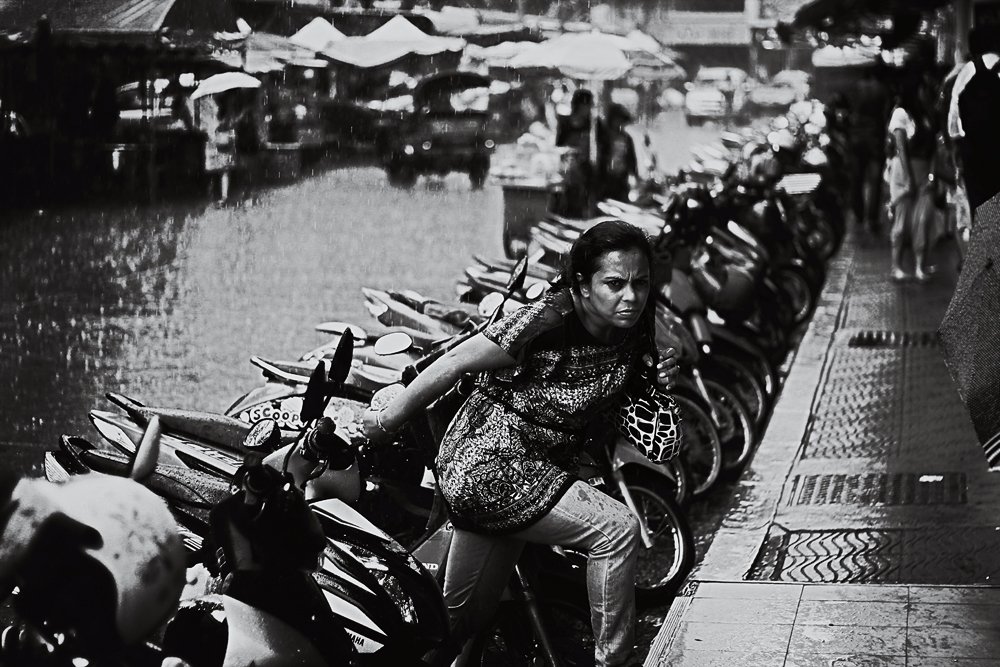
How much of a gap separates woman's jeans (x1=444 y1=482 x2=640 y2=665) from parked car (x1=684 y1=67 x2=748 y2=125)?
30.3m

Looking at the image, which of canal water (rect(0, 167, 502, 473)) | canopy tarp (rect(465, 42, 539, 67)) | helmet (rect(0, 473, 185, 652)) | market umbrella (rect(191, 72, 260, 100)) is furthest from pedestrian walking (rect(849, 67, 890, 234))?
helmet (rect(0, 473, 185, 652))

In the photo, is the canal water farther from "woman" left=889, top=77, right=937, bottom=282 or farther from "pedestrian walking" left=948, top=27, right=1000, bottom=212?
"woman" left=889, top=77, right=937, bottom=282

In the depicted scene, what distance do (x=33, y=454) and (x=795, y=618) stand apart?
9.60ft

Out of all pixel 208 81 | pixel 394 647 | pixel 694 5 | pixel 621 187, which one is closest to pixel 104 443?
pixel 208 81

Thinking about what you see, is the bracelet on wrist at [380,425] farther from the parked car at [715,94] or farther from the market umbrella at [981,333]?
the parked car at [715,94]

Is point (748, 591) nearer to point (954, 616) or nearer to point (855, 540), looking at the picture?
point (954, 616)

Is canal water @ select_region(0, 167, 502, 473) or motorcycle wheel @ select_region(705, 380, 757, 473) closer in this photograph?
canal water @ select_region(0, 167, 502, 473)

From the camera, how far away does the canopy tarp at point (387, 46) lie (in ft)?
27.2

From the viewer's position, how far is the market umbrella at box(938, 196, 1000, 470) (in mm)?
4750

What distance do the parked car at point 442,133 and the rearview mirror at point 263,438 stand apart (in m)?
4.29

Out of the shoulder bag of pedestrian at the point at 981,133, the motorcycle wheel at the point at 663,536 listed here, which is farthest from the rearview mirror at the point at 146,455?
the shoulder bag of pedestrian at the point at 981,133

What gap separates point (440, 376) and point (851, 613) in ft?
7.89

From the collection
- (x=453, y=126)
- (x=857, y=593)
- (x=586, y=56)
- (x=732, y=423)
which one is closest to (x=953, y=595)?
(x=857, y=593)

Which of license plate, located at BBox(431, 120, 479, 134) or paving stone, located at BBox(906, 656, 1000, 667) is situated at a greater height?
license plate, located at BBox(431, 120, 479, 134)
